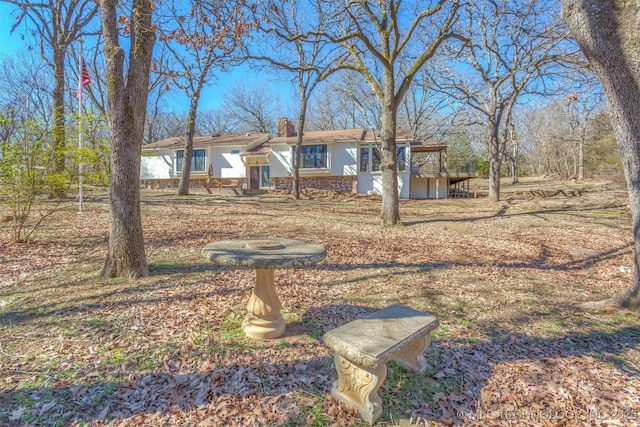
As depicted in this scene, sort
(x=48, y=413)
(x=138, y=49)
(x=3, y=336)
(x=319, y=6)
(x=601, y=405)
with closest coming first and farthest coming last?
(x=48, y=413) → (x=601, y=405) → (x=3, y=336) → (x=138, y=49) → (x=319, y=6)

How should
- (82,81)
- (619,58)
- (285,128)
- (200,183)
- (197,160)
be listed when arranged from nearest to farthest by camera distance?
(619,58) → (82,81) → (285,128) → (197,160) → (200,183)

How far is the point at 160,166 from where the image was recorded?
24.5 metres

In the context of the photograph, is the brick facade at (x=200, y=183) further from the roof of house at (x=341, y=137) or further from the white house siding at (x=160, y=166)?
the roof of house at (x=341, y=137)

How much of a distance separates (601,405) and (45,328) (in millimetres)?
5429

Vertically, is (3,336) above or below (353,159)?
below

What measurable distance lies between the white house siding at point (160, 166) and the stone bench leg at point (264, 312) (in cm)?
2342

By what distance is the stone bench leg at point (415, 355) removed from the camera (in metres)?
2.89

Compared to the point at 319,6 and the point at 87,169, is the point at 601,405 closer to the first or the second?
the point at 87,169

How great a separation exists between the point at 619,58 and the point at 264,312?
4.88m

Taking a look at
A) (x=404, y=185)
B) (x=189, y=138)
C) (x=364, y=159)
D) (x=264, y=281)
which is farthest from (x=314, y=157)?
(x=264, y=281)

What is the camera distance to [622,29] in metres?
3.46

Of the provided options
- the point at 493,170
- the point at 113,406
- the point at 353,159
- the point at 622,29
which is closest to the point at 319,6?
the point at 353,159

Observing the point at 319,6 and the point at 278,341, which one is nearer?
the point at 278,341

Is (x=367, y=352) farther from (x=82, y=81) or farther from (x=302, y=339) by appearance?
(x=82, y=81)
